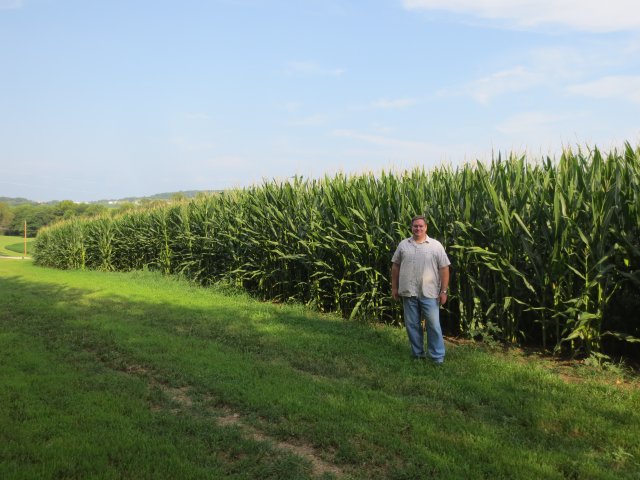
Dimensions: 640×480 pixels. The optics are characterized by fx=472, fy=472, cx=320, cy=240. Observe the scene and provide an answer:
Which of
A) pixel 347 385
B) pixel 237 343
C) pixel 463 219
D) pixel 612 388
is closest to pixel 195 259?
pixel 237 343

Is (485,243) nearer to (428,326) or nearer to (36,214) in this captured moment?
(428,326)

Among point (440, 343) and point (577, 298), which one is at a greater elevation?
point (577, 298)

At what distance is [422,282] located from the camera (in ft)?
22.6

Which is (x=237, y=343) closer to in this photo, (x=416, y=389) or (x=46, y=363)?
(x=46, y=363)

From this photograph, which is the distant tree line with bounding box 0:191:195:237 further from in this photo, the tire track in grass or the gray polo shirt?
the gray polo shirt

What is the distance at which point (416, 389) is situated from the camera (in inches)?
221

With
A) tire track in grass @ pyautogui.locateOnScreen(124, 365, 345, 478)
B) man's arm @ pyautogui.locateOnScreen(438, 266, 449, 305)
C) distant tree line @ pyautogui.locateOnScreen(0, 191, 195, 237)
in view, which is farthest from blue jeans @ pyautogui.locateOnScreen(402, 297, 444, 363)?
distant tree line @ pyautogui.locateOnScreen(0, 191, 195, 237)

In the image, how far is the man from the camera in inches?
269

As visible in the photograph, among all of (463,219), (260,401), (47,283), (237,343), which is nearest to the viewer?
(260,401)

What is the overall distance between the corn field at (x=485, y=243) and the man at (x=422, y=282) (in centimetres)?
99

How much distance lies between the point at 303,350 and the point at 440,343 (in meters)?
2.08

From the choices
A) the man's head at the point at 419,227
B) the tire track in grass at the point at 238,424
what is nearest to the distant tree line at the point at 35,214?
the tire track in grass at the point at 238,424

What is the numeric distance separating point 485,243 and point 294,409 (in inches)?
189

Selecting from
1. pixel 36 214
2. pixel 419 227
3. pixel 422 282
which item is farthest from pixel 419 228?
pixel 36 214
